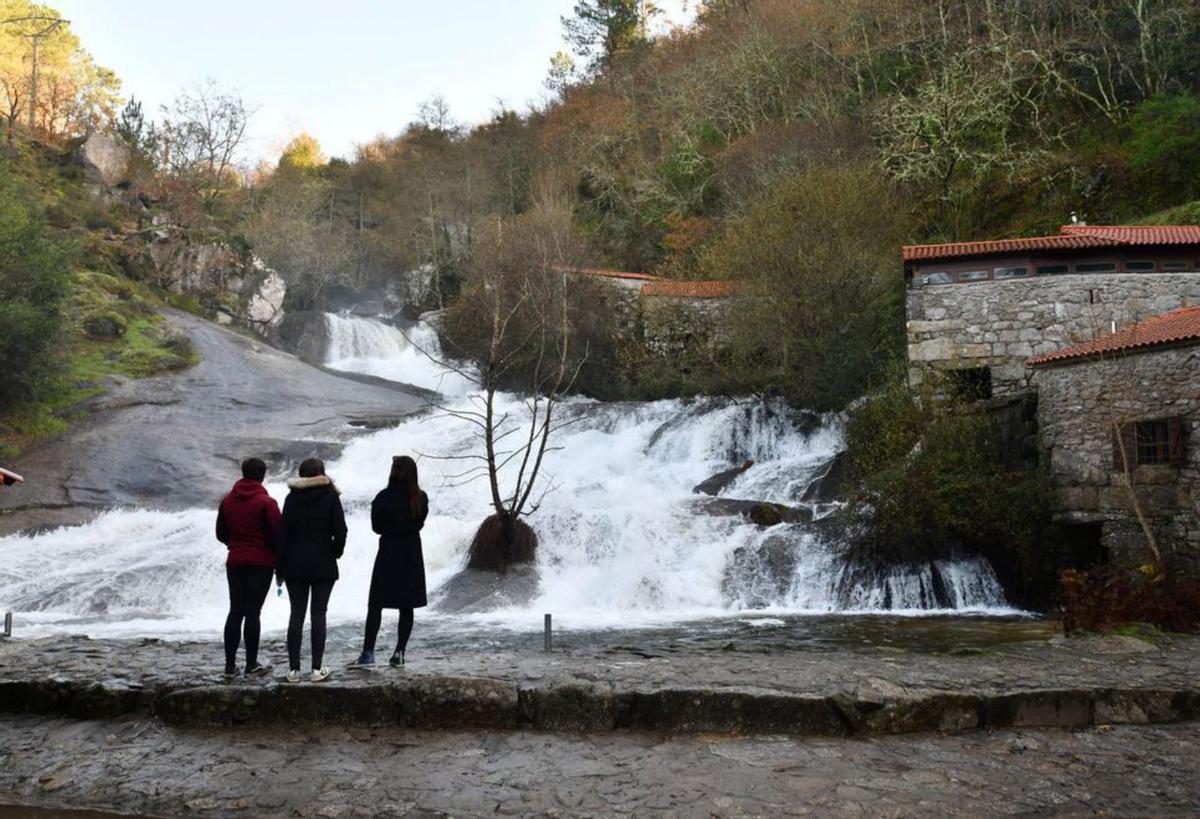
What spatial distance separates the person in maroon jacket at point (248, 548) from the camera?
6273mm

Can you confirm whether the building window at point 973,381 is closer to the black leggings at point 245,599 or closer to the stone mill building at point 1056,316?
the stone mill building at point 1056,316

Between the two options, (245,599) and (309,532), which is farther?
(245,599)

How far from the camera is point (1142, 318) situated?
725 inches

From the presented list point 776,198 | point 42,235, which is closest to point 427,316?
point 42,235

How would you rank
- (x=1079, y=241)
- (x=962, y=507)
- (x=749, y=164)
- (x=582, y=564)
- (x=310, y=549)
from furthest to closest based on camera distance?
(x=749, y=164), (x=1079, y=241), (x=582, y=564), (x=962, y=507), (x=310, y=549)

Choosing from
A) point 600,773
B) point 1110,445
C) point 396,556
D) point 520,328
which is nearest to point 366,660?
point 396,556

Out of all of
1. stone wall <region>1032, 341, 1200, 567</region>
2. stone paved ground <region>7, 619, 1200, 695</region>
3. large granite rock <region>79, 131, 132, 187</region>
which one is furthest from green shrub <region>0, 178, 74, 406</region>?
stone wall <region>1032, 341, 1200, 567</region>

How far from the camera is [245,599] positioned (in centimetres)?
632

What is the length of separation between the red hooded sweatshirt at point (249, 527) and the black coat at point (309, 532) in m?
0.12

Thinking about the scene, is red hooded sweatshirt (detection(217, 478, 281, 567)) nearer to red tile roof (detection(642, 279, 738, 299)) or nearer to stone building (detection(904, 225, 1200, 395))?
stone building (detection(904, 225, 1200, 395))

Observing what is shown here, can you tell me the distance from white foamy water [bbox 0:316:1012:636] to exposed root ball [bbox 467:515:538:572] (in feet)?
1.15

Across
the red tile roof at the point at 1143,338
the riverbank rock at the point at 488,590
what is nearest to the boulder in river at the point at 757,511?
the riverbank rock at the point at 488,590

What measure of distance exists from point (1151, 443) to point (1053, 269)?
7.65 metres

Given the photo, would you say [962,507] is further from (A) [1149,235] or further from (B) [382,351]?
(B) [382,351]
